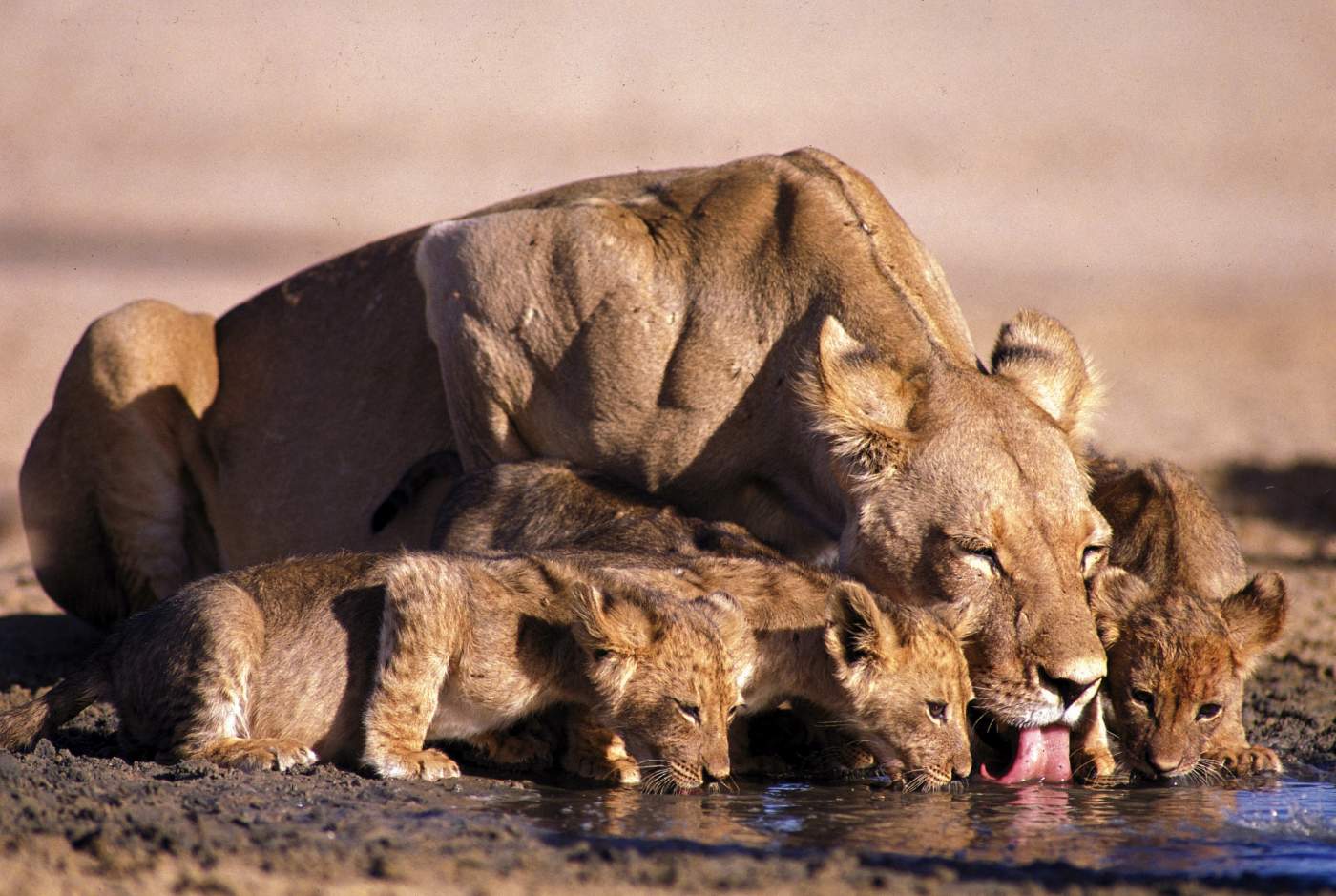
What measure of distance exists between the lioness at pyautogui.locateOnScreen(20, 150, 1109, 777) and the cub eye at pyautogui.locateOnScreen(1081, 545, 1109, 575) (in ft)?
0.04

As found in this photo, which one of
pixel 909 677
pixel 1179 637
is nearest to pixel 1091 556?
pixel 1179 637

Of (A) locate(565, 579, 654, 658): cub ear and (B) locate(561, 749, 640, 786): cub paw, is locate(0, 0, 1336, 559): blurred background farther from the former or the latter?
(A) locate(565, 579, 654, 658): cub ear

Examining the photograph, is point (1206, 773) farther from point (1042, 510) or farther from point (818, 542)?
point (818, 542)

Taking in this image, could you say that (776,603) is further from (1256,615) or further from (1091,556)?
(1256,615)

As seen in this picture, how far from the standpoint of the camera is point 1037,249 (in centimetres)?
3278

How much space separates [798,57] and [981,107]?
6.89m

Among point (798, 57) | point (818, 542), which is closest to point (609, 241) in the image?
point (818, 542)

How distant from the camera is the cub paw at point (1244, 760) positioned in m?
6.64

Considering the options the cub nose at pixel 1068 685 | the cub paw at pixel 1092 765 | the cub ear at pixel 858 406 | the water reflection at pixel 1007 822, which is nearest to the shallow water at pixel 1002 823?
the water reflection at pixel 1007 822

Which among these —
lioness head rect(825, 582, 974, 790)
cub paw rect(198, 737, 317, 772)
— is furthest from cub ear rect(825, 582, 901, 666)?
cub paw rect(198, 737, 317, 772)

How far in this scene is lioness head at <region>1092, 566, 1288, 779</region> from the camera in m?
6.41

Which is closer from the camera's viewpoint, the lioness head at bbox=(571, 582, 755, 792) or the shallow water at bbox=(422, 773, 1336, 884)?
the shallow water at bbox=(422, 773, 1336, 884)

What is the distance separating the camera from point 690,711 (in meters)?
6.10

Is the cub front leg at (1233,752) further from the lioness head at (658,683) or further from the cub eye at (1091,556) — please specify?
the lioness head at (658,683)
